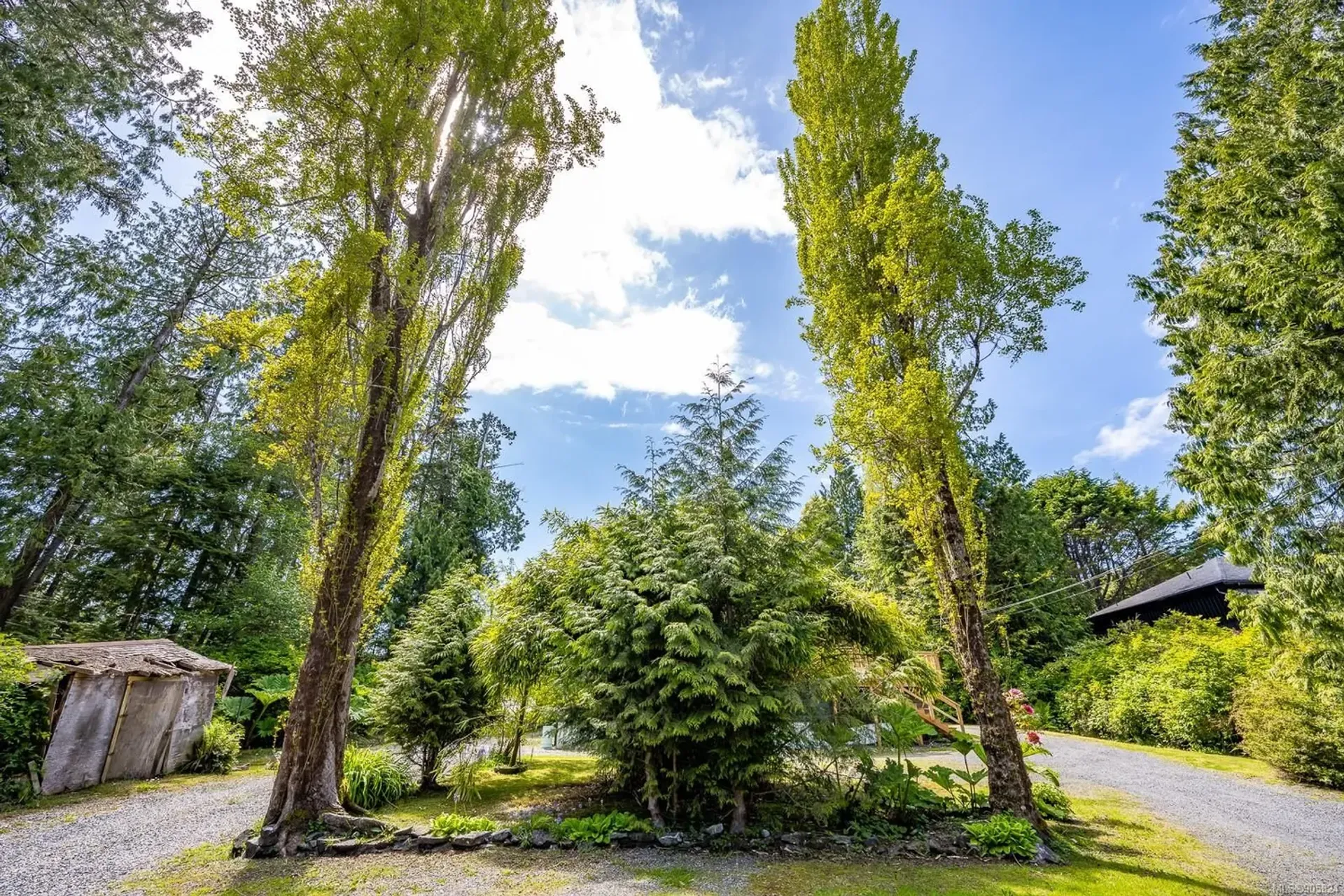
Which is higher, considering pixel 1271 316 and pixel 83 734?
pixel 1271 316

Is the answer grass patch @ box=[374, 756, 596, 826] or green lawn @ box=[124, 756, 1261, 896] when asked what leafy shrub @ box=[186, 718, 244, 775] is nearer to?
grass patch @ box=[374, 756, 596, 826]

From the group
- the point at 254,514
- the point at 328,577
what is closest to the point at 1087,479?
the point at 328,577

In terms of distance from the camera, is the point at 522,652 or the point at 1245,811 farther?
the point at 522,652

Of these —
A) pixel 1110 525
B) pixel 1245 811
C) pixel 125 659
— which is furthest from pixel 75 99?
pixel 1110 525

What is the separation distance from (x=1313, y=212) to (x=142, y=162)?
790 inches

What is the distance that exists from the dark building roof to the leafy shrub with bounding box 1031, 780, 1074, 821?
14.8 metres

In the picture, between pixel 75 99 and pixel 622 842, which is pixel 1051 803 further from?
pixel 75 99

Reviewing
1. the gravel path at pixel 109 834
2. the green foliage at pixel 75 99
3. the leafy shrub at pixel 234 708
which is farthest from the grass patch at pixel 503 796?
the green foliage at pixel 75 99

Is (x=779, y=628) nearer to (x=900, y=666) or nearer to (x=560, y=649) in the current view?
(x=900, y=666)

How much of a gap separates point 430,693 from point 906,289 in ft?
30.6

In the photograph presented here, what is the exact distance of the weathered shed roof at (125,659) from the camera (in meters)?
8.27

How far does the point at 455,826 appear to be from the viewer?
218 inches

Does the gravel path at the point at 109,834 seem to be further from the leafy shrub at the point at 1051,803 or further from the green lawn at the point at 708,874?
the leafy shrub at the point at 1051,803

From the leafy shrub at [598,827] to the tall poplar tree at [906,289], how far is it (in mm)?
4228
